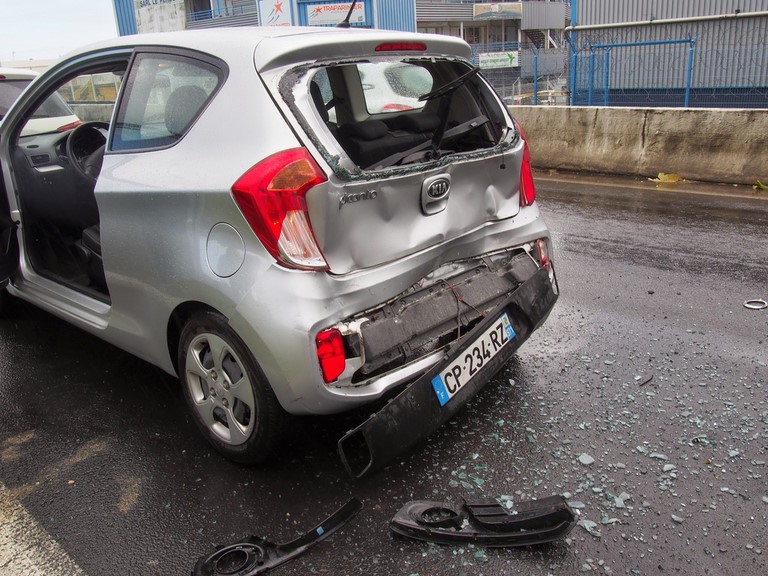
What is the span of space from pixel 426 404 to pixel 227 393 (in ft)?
Answer: 2.77

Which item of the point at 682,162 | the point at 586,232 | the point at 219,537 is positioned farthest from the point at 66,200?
the point at 682,162

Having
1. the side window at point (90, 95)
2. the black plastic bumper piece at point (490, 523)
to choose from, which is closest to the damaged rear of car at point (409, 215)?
the black plastic bumper piece at point (490, 523)

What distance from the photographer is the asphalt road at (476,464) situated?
235 centimetres

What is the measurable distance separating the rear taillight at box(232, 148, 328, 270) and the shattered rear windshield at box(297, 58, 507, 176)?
2.41 feet

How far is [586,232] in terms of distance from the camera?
6.39m

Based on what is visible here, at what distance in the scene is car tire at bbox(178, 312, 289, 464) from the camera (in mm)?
2619

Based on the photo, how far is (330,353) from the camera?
2475mm

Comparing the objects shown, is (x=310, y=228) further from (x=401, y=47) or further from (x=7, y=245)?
(x=7, y=245)

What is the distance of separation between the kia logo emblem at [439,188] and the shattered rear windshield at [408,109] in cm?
26

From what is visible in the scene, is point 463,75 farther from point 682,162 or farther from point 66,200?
point 682,162

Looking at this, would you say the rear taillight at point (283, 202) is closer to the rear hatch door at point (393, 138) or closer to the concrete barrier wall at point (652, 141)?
the rear hatch door at point (393, 138)

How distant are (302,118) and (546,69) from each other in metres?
15.9

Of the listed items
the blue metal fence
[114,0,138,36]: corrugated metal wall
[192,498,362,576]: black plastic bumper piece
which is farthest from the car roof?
[114,0,138,36]: corrugated metal wall

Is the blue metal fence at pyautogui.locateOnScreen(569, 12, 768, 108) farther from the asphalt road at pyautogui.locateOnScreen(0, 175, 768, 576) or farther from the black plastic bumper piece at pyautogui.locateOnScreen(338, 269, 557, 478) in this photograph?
the black plastic bumper piece at pyautogui.locateOnScreen(338, 269, 557, 478)
